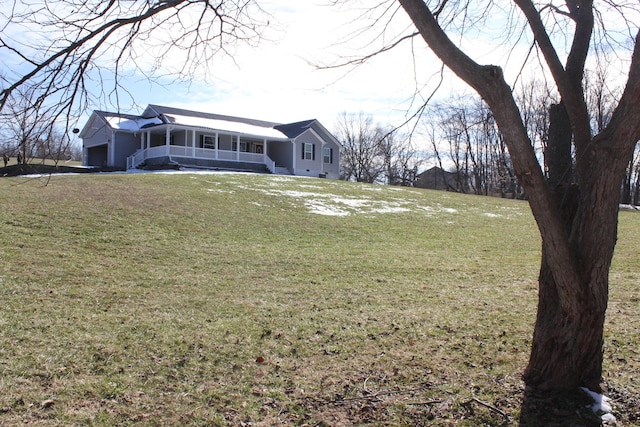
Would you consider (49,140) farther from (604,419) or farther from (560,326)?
(604,419)

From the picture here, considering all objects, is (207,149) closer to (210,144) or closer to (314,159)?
(210,144)

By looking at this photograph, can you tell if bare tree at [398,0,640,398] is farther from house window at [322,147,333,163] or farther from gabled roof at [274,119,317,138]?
house window at [322,147,333,163]

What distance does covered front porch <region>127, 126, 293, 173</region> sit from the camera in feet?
89.4

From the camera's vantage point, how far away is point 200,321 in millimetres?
5465

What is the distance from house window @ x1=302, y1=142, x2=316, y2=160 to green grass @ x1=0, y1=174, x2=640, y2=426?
20186mm

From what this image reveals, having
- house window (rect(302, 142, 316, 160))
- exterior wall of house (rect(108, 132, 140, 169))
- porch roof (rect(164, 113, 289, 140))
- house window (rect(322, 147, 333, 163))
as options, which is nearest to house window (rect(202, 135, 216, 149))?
porch roof (rect(164, 113, 289, 140))

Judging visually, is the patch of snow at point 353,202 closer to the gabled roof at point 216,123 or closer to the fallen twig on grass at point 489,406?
the gabled roof at point 216,123

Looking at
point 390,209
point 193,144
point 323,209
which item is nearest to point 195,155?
point 193,144

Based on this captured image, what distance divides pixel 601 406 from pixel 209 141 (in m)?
29.2

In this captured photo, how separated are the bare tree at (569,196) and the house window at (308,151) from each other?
29.6m

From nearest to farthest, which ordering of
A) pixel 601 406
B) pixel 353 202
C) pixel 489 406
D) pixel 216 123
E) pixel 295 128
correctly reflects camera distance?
pixel 601 406 → pixel 489 406 → pixel 353 202 → pixel 216 123 → pixel 295 128

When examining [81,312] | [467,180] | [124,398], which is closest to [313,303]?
[81,312]

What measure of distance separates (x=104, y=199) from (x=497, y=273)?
10536mm

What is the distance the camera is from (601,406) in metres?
3.32
